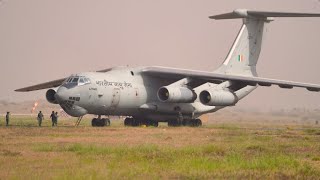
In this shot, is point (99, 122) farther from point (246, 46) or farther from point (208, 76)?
point (246, 46)

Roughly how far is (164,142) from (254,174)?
8.95 meters

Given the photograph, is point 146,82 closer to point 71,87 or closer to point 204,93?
point 204,93

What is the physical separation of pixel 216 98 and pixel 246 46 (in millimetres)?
7825

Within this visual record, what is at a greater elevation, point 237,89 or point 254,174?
point 237,89

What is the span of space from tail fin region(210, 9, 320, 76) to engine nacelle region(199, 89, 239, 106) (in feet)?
14.3

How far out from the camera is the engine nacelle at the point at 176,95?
33.6 meters

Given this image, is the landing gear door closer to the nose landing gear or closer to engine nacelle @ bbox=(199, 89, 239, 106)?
engine nacelle @ bbox=(199, 89, 239, 106)

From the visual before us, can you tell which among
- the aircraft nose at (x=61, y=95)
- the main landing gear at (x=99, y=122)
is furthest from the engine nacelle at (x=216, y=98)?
the aircraft nose at (x=61, y=95)

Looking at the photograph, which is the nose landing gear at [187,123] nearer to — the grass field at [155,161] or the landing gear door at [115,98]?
the landing gear door at [115,98]

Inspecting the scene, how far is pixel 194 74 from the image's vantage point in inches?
1359

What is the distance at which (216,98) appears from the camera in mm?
34531

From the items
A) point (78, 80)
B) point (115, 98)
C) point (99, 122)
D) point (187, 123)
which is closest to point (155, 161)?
point (78, 80)

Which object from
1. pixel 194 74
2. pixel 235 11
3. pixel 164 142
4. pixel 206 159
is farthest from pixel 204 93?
pixel 206 159

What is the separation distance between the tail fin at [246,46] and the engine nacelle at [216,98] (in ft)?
14.3
